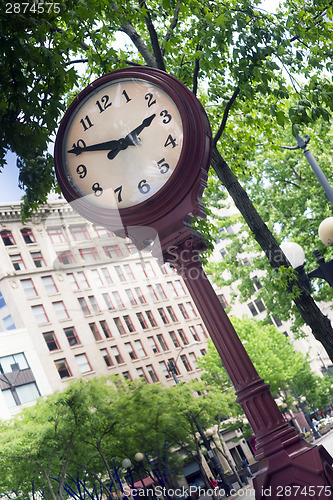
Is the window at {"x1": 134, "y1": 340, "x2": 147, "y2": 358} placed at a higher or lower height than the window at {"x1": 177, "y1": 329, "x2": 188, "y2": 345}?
higher

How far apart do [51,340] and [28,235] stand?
3.80 ft

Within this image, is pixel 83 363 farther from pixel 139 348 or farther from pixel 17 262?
pixel 17 262

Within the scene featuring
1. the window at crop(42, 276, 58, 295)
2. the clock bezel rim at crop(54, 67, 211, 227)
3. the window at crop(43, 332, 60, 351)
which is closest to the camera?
the clock bezel rim at crop(54, 67, 211, 227)

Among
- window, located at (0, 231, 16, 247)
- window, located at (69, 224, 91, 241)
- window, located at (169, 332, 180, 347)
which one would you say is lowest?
window, located at (169, 332, 180, 347)

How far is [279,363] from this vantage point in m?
25.3

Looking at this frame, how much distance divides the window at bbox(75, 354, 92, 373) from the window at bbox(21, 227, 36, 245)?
1056 mm

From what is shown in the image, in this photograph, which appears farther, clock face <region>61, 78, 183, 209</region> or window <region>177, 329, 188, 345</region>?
window <region>177, 329, 188, 345</region>

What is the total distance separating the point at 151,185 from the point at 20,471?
1049 centimetres

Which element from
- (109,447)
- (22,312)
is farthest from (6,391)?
(109,447)

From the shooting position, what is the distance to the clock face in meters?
1.72

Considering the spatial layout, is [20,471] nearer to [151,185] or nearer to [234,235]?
[234,235]

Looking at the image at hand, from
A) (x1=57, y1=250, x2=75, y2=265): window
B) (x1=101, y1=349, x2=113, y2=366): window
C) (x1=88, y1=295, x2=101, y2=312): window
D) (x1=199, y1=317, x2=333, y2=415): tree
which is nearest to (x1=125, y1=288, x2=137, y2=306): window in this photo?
(x1=88, y1=295, x2=101, y2=312): window

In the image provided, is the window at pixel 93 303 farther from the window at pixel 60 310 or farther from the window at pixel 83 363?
the window at pixel 83 363

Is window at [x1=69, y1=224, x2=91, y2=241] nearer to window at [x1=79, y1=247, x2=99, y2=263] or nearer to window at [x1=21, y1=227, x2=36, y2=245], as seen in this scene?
window at [x1=79, y1=247, x2=99, y2=263]
